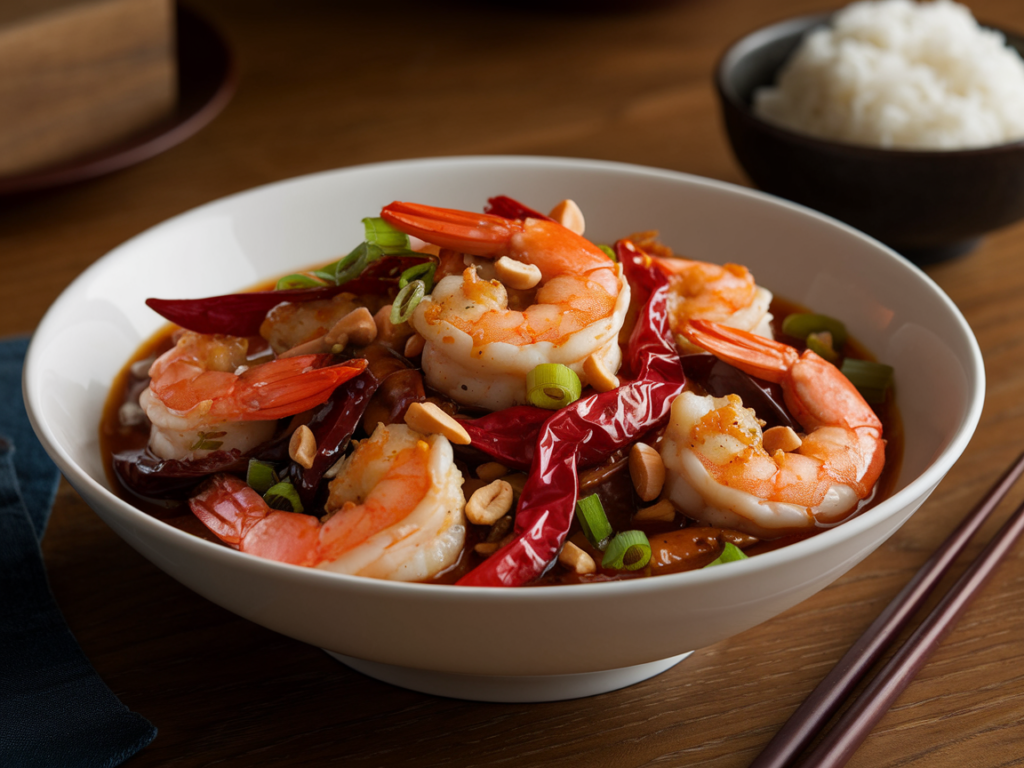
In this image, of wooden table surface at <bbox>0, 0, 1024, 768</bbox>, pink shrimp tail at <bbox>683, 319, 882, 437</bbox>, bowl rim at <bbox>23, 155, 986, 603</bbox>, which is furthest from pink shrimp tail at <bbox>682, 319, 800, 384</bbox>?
wooden table surface at <bbox>0, 0, 1024, 768</bbox>

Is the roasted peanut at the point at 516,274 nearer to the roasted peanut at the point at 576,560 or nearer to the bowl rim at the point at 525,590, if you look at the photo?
the roasted peanut at the point at 576,560

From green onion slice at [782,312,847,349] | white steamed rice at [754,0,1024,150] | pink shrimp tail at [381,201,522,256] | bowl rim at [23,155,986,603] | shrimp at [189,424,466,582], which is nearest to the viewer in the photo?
bowl rim at [23,155,986,603]

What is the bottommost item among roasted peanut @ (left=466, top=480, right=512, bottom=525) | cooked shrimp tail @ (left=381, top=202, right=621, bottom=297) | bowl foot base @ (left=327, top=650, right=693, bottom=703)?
bowl foot base @ (left=327, top=650, right=693, bottom=703)

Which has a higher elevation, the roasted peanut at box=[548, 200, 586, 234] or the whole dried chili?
A: the roasted peanut at box=[548, 200, 586, 234]

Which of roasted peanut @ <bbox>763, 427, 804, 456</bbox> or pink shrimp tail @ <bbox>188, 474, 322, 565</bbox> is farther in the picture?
roasted peanut @ <bbox>763, 427, 804, 456</bbox>

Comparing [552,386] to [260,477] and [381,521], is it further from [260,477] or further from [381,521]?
[260,477]

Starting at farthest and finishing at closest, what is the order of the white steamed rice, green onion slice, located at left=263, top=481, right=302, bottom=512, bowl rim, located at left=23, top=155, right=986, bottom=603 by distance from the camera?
the white steamed rice < green onion slice, located at left=263, top=481, right=302, bottom=512 < bowl rim, located at left=23, top=155, right=986, bottom=603

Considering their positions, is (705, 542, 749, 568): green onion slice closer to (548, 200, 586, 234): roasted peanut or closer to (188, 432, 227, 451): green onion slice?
(548, 200, 586, 234): roasted peanut

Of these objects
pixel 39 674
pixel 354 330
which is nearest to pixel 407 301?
pixel 354 330
